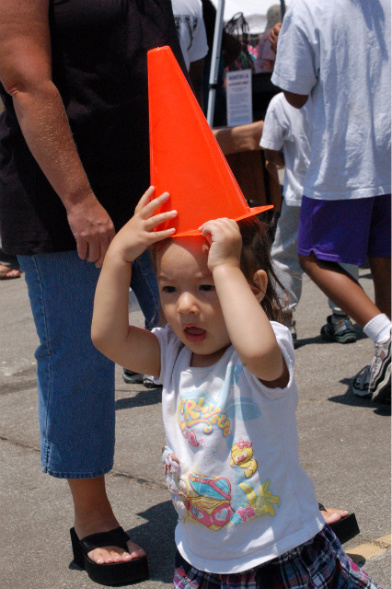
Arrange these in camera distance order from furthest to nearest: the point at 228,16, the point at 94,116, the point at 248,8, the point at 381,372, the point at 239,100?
the point at 248,8
the point at 228,16
the point at 239,100
the point at 381,372
the point at 94,116

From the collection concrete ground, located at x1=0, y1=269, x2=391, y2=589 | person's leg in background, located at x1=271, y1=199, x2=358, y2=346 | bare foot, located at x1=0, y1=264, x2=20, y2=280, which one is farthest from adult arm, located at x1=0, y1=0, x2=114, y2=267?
bare foot, located at x1=0, y1=264, x2=20, y2=280

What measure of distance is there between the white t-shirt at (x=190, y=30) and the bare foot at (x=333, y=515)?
7.43ft

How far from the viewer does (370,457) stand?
10.9 ft

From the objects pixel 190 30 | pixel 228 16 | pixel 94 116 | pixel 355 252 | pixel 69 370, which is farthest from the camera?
pixel 228 16

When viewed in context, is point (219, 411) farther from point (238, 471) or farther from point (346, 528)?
point (346, 528)

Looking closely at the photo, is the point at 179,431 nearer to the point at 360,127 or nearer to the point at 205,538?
the point at 205,538

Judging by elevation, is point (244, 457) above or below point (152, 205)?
below

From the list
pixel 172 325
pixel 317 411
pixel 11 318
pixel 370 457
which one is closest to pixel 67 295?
pixel 172 325

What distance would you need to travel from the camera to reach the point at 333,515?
8.64ft

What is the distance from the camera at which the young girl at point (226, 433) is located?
1847mm

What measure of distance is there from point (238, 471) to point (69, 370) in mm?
874

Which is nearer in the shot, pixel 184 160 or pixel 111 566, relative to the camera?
pixel 184 160

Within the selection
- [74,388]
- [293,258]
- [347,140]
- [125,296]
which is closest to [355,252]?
[347,140]

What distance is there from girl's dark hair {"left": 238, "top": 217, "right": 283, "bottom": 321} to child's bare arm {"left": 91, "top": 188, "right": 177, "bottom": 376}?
0.19m
